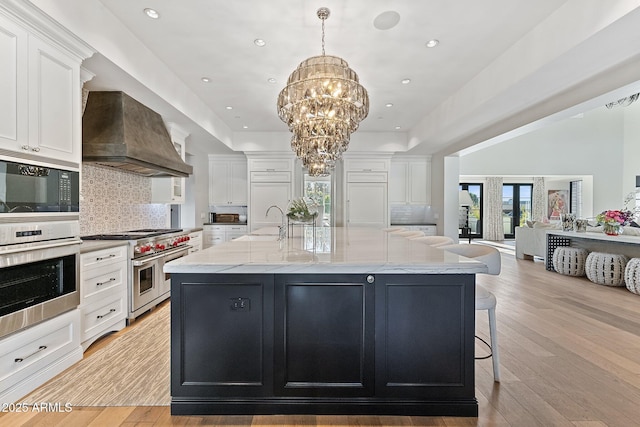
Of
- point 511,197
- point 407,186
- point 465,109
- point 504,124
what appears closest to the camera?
point 465,109

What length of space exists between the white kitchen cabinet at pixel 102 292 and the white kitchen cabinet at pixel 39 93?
0.89 m

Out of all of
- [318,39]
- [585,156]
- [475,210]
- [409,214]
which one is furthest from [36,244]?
[585,156]

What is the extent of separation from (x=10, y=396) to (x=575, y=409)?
3.36m

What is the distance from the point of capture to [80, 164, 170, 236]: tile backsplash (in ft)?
12.0

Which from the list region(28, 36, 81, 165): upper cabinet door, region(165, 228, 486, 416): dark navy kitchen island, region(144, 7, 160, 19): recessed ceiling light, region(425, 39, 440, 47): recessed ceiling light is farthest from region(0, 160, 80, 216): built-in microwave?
region(425, 39, 440, 47): recessed ceiling light

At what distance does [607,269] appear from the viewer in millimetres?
5016

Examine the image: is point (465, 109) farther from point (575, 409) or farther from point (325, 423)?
point (325, 423)

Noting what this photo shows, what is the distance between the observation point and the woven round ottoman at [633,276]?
4492 millimetres

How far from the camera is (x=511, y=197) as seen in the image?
12.6 m

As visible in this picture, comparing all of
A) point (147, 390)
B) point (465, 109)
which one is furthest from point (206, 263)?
point (465, 109)

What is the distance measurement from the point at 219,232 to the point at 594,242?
23.6 ft

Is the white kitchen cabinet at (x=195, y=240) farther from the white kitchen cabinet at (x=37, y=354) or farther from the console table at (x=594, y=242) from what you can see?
the console table at (x=594, y=242)

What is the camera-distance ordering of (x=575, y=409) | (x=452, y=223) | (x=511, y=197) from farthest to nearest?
(x=511, y=197), (x=452, y=223), (x=575, y=409)

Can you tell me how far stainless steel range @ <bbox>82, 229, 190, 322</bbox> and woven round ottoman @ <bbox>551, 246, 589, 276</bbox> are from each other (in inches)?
251
